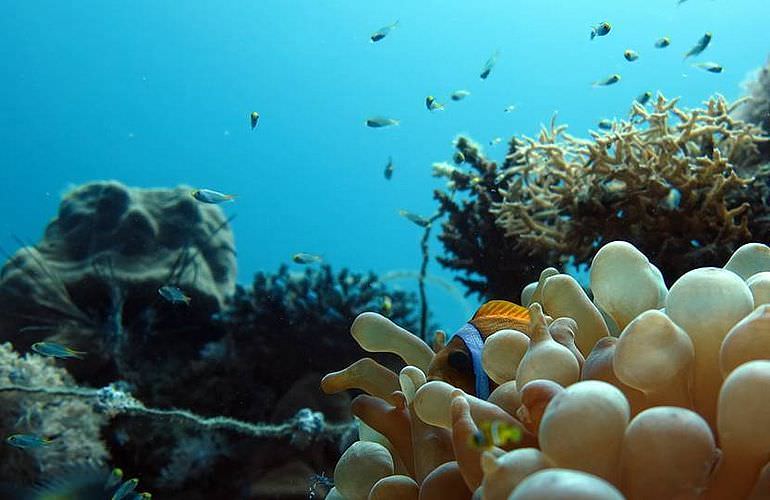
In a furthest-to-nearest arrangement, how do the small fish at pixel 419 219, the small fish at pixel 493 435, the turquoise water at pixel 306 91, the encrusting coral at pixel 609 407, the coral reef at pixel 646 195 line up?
1. the turquoise water at pixel 306 91
2. the small fish at pixel 419 219
3. the coral reef at pixel 646 195
4. the small fish at pixel 493 435
5. the encrusting coral at pixel 609 407

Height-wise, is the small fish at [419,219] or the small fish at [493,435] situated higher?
the small fish at [419,219]

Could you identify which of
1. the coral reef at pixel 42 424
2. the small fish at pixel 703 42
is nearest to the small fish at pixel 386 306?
the coral reef at pixel 42 424

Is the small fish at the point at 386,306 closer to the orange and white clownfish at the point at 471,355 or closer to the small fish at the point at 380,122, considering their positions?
the small fish at the point at 380,122

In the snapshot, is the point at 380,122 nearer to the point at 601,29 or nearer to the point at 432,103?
the point at 432,103

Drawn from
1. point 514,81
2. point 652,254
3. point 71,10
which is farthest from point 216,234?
point 71,10

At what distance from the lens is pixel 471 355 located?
4.67 ft

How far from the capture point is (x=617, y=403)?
781 mm

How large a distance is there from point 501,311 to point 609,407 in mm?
759

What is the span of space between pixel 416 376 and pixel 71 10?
7562 cm

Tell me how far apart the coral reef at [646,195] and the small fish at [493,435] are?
8.70ft

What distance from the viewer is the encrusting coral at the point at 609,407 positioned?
0.77m

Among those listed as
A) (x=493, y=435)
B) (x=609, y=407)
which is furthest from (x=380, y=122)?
(x=609, y=407)

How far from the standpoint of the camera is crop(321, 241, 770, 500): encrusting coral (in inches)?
30.2

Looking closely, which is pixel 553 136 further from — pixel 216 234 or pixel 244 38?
pixel 244 38
